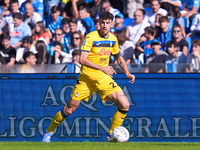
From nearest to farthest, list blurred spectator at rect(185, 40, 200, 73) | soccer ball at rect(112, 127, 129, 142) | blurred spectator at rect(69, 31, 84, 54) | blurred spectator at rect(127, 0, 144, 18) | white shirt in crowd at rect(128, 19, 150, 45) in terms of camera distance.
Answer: soccer ball at rect(112, 127, 129, 142), blurred spectator at rect(185, 40, 200, 73), blurred spectator at rect(69, 31, 84, 54), white shirt in crowd at rect(128, 19, 150, 45), blurred spectator at rect(127, 0, 144, 18)

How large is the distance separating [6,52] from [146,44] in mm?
3878

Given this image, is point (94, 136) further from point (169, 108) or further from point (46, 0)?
point (46, 0)

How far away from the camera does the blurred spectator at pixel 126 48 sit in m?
11.3

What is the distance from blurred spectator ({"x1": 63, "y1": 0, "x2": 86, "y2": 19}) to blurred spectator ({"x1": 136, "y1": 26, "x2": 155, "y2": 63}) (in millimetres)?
2268

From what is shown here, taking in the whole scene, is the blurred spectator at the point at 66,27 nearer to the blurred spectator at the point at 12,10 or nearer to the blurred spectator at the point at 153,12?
the blurred spectator at the point at 12,10

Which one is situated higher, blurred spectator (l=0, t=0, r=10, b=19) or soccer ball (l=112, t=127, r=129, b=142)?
blurred spectator (l=0, t=0, r=10, b=19)

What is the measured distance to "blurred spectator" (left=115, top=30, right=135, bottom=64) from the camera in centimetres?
1132

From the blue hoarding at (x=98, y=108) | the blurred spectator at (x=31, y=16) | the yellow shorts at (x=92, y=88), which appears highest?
the blurred spectator at (x=31, y=16)

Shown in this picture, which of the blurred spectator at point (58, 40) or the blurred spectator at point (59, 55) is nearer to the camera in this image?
the blurred spectator at point (59, 55)

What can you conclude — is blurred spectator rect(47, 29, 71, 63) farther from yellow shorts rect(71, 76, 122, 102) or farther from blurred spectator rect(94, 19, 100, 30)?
yellow shorts rect(71, 76, 122, 102)

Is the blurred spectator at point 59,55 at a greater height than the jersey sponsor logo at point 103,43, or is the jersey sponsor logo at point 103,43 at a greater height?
the jersey sponsor logo at point 103,43

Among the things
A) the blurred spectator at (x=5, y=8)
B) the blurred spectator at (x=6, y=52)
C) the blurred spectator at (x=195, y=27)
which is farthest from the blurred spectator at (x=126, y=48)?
the blurred spectator at (x=5, y=8)

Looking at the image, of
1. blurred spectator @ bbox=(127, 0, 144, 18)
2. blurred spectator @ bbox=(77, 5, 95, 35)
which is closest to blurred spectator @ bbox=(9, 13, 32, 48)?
blurred spectator @ bbox=(77, 5, 95, 35)

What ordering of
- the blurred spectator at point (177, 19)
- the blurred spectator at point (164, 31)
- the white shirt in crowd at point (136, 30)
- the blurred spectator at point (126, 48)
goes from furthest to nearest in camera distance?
the blurred spectator at point (177, 19)
the white shirt in crowd at point (136, 30)
the blurred spectator at point (164, 31)
the blurred spectator at point (126, 48)
